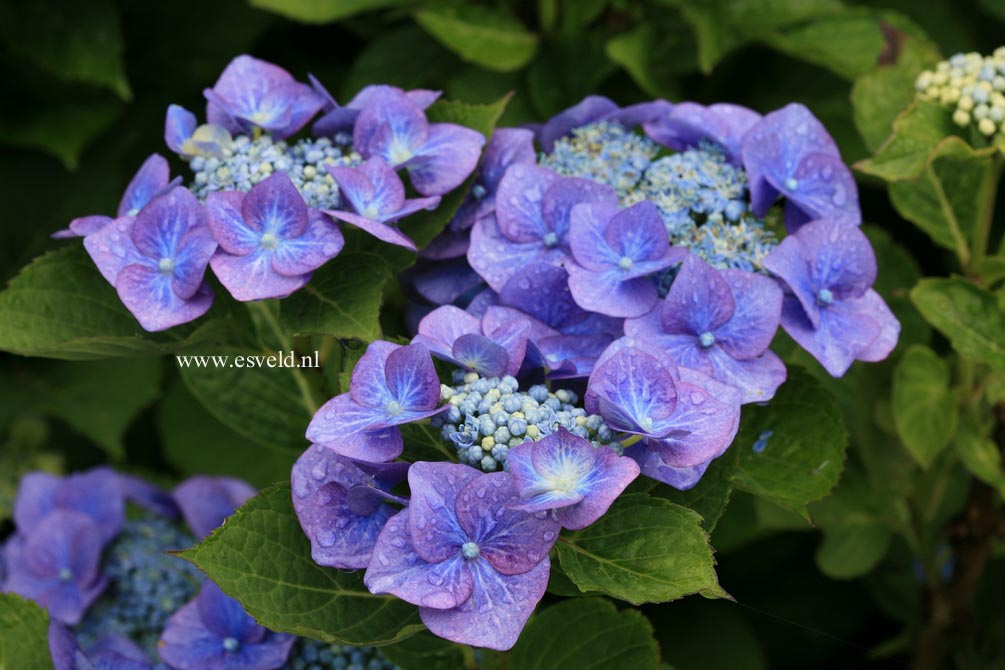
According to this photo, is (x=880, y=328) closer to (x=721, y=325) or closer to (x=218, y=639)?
(x=721, y=325)

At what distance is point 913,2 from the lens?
5.69 ft

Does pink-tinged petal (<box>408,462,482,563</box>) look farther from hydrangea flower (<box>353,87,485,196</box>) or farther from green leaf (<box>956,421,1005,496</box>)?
green leaf (<box>956,421,1005,496</box>)

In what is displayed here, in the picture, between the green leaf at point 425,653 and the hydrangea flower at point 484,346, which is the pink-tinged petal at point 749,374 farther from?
the green leaf at point 425,653

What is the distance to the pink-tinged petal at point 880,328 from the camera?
971 mm

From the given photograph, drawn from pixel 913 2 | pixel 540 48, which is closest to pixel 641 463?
pixel 540 48

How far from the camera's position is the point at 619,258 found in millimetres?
926

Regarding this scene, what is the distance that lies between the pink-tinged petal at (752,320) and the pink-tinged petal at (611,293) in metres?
0.06

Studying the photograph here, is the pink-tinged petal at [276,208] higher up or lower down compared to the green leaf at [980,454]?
higher up

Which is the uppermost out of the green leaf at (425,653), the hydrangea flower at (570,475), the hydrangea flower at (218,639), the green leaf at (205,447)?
the hydrangea flower at (570,475)

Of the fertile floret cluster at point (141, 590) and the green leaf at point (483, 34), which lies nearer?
the fertile floret cluster at point (141, 590)

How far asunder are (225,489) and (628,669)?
52cm

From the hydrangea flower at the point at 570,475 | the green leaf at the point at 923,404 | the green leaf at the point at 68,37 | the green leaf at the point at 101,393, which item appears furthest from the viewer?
the green leaf at the point at 101,393

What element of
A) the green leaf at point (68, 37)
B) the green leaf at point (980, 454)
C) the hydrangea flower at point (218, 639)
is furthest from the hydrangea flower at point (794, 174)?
the green leaf at point (68, 37)

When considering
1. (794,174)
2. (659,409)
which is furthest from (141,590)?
(794,174)
